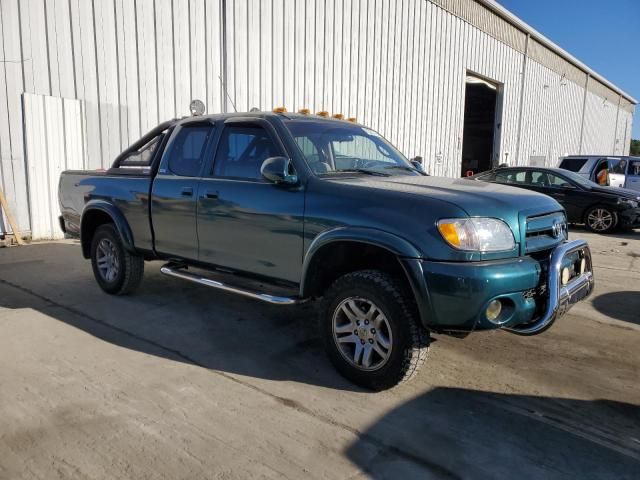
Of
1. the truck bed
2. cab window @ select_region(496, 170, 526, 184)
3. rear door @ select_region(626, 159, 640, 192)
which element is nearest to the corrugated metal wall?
the truck bed

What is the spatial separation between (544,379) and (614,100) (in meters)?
42.8

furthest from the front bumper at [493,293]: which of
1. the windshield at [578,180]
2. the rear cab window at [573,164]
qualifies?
the rear cab window at [573,164]

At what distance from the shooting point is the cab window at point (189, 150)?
4.53 metres

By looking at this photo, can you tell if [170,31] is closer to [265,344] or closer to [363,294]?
[265,344]

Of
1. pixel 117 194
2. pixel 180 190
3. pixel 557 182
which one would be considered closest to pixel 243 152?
pixel 180 190

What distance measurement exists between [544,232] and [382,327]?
129 cm

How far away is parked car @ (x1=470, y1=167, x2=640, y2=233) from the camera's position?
1087 centimetres

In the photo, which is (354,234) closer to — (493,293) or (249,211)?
(493,293)

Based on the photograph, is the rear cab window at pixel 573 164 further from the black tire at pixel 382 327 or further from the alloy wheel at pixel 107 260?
the black tire at pixel 382 327

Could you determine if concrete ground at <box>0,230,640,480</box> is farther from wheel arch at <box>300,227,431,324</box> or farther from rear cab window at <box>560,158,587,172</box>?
rear cab window at <box>560,158,587,172</box>

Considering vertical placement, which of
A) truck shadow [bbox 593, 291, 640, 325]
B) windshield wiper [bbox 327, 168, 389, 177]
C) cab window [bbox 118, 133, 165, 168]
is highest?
cab window [bbox 118, 133, 165, 168]

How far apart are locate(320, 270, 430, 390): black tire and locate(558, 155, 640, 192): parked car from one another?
1336 centimetres

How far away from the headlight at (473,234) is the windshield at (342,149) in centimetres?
116

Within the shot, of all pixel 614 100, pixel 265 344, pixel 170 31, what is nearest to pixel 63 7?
pixel 170 31
